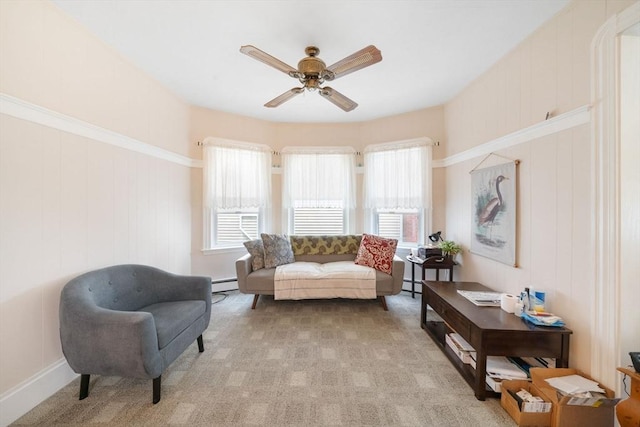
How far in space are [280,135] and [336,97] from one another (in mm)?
2088

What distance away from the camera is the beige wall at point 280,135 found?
Result: 3.90 metres

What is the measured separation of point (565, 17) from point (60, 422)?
4.40 meters

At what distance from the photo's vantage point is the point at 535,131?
2180 mm

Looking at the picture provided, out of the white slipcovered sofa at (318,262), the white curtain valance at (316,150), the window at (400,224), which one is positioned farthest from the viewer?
the white curtain valance at (316,150)

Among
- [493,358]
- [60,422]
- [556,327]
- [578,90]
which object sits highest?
[578,90]

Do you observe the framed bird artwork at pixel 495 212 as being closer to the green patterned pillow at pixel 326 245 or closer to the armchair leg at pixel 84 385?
the green patterned pillow at pixel 326 245

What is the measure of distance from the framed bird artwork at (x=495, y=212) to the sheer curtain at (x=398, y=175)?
35.9 inches

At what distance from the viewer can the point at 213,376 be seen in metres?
2.04

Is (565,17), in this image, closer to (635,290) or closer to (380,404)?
(635,290)

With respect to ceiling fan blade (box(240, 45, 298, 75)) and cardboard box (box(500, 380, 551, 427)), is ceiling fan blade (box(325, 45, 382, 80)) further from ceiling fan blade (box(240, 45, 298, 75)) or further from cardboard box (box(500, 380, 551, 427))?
cardboard box (box(500, 380, 551, 427))

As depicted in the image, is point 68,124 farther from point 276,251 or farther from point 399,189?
point 399,189

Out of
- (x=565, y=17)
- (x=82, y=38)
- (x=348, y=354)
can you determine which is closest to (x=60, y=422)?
(x=348, y=354)

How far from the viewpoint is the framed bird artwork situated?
244cm

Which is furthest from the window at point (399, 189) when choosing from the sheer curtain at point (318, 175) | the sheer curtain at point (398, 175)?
the sheer curtain at point (318, 175)
